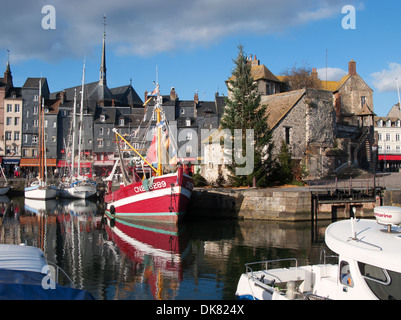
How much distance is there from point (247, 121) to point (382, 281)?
24555mm

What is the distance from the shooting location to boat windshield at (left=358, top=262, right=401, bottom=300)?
6422 mm

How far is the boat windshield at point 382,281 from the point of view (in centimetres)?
642

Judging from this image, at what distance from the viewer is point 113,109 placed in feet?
223

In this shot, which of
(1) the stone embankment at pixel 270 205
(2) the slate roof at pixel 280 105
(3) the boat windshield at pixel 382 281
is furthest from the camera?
(2) the slate roof at pixel 280 105

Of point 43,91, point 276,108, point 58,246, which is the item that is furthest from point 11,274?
point 43,91

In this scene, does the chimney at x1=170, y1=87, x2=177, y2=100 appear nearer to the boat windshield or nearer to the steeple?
the steeple

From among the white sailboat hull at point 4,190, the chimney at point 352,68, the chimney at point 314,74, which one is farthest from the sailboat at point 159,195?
the chimney at point 352,68

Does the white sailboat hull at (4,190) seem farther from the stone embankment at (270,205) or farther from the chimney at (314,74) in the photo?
the chimney at (314,74)

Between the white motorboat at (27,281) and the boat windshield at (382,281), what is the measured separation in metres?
4.86

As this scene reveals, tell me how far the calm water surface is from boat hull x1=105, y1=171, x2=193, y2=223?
823 millimetres

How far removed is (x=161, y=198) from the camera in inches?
967

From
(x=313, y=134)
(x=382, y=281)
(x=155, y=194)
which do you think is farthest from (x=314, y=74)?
(x=382, y=281)
